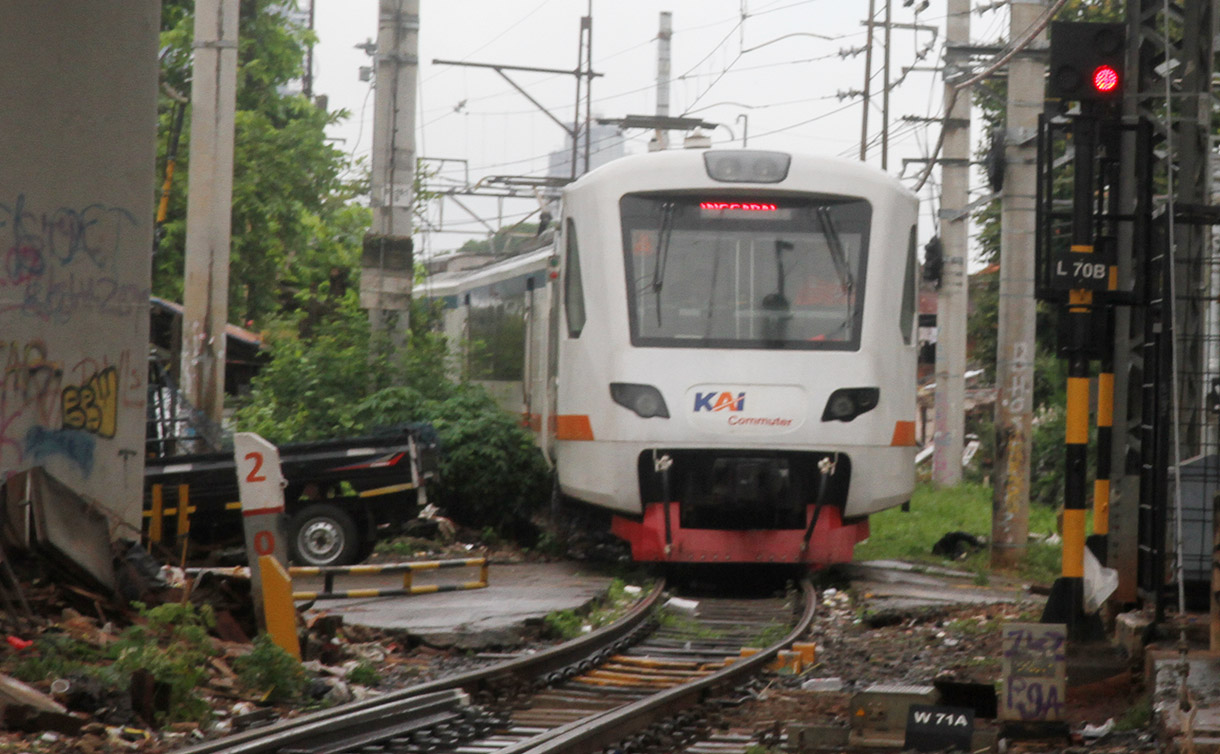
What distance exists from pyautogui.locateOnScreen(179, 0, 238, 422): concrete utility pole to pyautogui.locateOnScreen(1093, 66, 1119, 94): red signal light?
1020 cm

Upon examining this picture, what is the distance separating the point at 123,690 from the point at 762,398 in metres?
6.35

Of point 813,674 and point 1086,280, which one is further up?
point 1086,280

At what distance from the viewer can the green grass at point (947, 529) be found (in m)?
14.8

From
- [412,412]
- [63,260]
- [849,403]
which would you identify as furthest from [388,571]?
[412,412]

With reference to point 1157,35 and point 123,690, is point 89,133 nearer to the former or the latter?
point 123,690

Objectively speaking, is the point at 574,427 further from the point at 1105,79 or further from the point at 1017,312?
the point at 1105,79

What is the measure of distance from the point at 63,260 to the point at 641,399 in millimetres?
4735

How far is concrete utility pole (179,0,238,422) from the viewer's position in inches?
626

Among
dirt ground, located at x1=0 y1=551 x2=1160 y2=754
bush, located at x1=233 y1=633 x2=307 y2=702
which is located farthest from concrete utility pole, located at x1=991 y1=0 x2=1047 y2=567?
bush, located at x1=233 y1=633 x2=307 y2=702

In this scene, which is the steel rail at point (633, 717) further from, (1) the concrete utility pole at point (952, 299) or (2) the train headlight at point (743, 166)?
(1) the concrete utility pole at point (952, 299)

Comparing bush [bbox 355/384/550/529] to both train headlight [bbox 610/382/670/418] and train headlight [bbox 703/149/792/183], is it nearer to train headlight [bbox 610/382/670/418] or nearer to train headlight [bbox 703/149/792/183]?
train headlight [bbox 610/382/670/418]

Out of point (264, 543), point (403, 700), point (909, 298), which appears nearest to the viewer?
point (403, 700)

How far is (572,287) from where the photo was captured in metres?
12.7

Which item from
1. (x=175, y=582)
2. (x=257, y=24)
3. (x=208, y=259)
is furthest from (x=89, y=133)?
(x=257, y=24)
